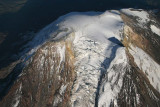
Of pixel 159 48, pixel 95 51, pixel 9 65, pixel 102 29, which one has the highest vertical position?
pixel 102 29

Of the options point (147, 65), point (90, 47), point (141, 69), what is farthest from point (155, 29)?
point (90, 47)

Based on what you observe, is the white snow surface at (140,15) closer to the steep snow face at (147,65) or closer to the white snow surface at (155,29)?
the white snow surface at (155,29)

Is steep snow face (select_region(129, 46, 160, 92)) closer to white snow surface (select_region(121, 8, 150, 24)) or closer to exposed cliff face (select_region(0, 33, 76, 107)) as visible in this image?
exposed cliff face (select_region(0, 33, 76, 107))

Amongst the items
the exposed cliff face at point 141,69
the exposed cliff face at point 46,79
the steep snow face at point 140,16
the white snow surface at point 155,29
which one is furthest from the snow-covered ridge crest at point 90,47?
the white snow surface at point 155,29

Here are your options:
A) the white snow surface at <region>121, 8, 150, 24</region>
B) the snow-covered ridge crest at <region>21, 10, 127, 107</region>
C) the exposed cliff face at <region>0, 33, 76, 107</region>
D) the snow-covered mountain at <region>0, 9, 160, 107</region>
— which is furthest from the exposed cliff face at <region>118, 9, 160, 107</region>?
the exposed cliff face at <region>0, 33, 76, 107</region>

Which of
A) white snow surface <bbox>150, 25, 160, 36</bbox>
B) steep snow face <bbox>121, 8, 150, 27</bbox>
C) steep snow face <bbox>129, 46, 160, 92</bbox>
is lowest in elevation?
steep snow face <bbox>129, 46, 160, 92</bbox>

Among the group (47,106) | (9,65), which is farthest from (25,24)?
(47,106)

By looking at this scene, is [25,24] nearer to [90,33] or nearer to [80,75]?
[90,33]

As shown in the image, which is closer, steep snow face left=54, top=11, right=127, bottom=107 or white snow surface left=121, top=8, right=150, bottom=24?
steep snow face left=54, top=11, right=127, bottom=107

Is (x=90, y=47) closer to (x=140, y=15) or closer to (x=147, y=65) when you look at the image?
(x=147, y=65)
